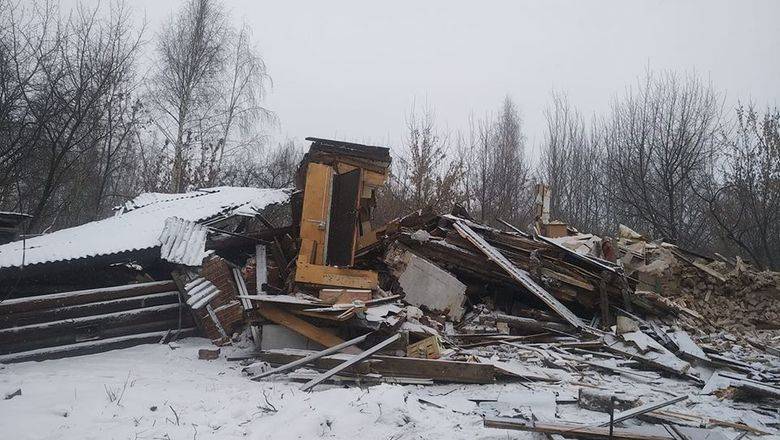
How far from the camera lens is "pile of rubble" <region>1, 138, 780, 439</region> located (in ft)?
16.9

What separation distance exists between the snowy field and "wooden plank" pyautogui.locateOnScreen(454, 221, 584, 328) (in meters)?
1.90

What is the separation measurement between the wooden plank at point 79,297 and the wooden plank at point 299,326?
83.2 inches

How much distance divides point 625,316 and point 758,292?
375 centimetres

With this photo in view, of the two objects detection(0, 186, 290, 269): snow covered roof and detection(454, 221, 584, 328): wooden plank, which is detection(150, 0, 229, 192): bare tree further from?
detection(454, 221, 584, 328): wooden plank

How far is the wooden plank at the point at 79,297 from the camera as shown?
6.01 m

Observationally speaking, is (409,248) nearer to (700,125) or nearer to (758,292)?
(758,292)

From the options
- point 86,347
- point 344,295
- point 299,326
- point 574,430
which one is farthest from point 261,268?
point 574,430

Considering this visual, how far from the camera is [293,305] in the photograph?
5.96 m

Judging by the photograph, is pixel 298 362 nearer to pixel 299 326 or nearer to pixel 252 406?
pixel 299 326

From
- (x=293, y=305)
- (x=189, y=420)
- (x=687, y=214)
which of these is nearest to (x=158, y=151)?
(x=293, y=305)

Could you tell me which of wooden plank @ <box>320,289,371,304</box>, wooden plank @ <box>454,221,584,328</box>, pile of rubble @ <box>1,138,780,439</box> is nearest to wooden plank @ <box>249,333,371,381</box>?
pile of rubble @ <box>1,138,780,439</box>

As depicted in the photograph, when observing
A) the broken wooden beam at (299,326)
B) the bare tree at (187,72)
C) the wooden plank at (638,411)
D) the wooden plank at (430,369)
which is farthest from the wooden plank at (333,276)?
the bare tree at (187,72)

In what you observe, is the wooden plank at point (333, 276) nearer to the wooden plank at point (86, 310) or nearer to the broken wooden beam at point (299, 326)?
the broken wooden beam at point (299, 326)

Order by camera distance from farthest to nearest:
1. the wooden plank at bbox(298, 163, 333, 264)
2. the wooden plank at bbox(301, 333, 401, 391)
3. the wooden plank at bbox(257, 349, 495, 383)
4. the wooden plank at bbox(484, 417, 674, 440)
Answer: the wooden plank at bbox(298, 163, 333, 264)
the wooden plank at bbox(257, 349, 495, 383)
the wooden plank at bbox(301, 333, 401, 391)
the wooden plank at bbox(484, 417, 674, 440)
